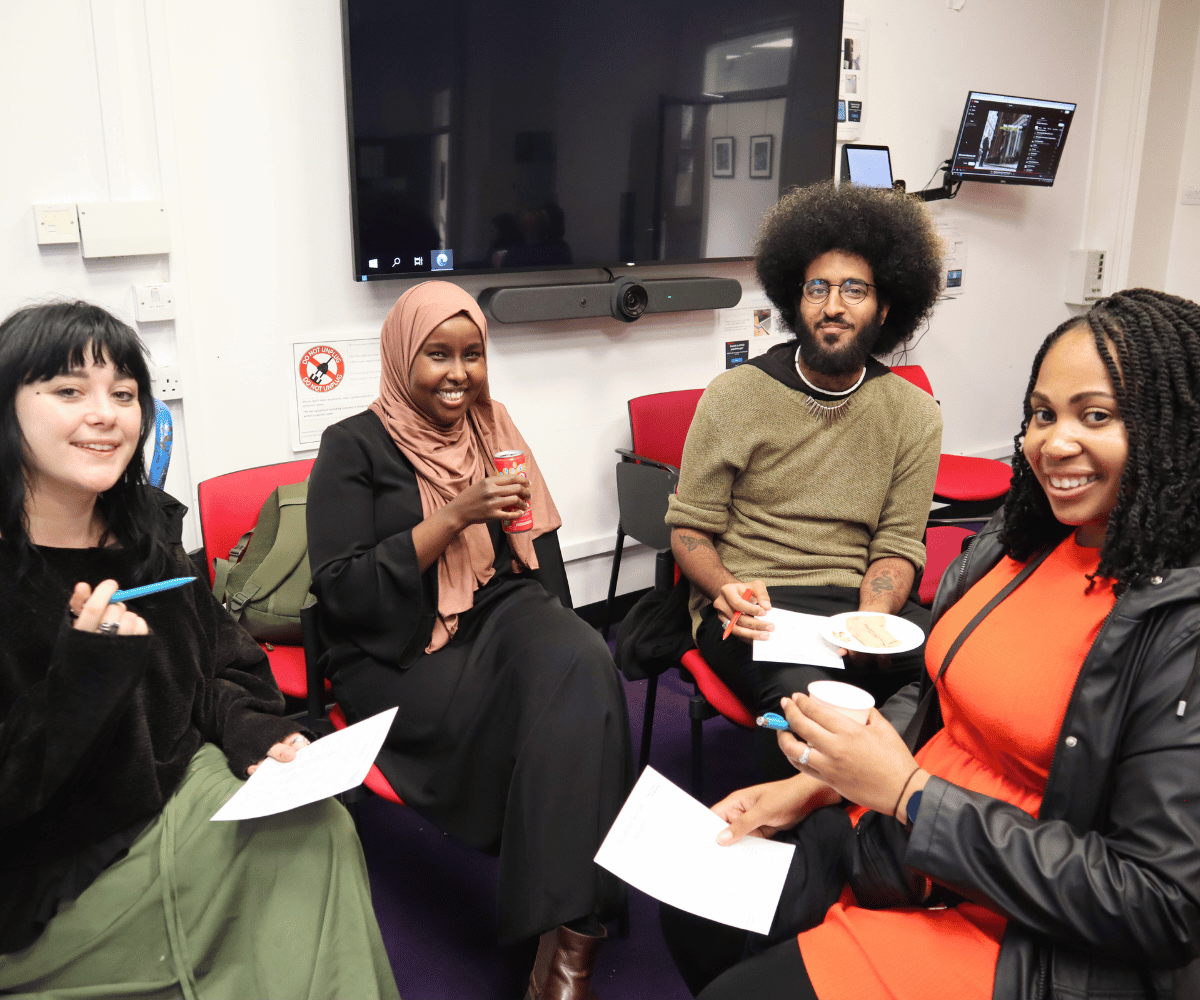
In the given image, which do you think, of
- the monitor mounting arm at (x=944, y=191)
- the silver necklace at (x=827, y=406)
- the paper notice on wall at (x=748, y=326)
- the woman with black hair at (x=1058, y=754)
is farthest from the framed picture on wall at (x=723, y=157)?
the woman with black hair at (x=1058, y=754)

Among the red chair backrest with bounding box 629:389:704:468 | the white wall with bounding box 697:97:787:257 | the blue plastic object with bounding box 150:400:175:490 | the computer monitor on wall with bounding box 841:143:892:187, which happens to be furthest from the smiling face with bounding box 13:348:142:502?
the computer monitor on wall with bounding box 841:143:892:187

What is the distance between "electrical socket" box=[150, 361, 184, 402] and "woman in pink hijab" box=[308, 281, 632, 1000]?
78 centimetres

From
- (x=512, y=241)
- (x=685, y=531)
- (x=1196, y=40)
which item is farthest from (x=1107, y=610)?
(x=1196, y=40)

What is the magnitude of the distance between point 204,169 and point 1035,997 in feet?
8.18

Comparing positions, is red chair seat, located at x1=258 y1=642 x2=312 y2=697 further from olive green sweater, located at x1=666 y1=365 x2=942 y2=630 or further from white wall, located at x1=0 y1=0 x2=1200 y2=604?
olive green sweater, located at x1=666 y1=365 x2=942 y2=630

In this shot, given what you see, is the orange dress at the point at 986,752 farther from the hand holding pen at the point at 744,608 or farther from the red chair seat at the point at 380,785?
the red chair seat at the point at 380,785

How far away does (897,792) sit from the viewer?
42.7 inches

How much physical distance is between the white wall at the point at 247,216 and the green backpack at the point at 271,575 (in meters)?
0.57

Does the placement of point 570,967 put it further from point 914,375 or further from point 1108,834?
point 914,375

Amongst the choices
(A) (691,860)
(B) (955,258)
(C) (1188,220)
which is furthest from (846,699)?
(C) (1188,220)

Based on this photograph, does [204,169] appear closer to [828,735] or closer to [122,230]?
[122,230]

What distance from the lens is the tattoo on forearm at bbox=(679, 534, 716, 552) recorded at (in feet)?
7.19

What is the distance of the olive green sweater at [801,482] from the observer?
2.19 m

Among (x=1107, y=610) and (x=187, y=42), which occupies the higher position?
(x=187, y=42)
